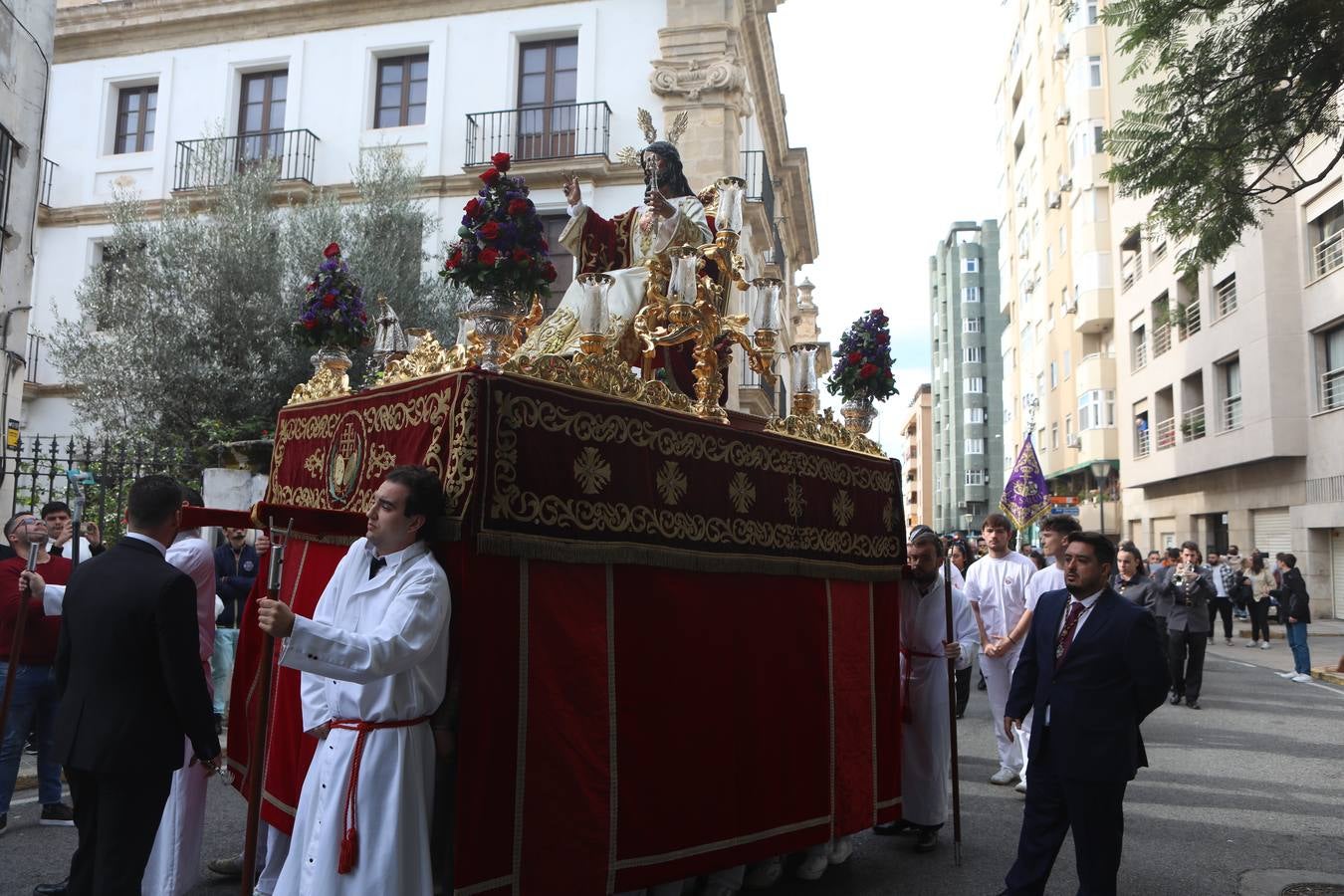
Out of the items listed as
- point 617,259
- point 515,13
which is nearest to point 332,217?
point 515,13

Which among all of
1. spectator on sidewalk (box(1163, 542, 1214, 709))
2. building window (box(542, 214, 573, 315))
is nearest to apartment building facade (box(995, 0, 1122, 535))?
spectator on sidewalk (box(1163, 542, 1214, 709))

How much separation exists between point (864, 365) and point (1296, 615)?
1080 centimetres

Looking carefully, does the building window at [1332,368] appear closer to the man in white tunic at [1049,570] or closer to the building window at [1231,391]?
the building window at [1231,391]

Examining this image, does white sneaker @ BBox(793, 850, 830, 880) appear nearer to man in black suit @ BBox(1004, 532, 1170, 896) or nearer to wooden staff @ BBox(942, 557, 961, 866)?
wooden staff @ BBox(942, 557, 961, 866)

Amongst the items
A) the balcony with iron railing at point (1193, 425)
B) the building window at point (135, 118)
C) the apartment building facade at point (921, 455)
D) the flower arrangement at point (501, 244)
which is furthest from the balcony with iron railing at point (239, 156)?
the apartment building facade at point (921, 455)

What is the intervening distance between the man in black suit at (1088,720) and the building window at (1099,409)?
31214 mm

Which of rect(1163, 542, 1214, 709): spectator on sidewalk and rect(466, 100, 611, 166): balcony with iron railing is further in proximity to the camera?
rect(466, 100, 611, 166): balcony with iron railing

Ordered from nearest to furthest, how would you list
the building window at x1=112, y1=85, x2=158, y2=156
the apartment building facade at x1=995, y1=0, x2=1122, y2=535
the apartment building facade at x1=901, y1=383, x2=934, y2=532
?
the building window at x1=112, y1=85, x2=158, y2=156 → the apartment building facade at x1=995, y1=0, x2=1122, y2=535 → the apartment building facade at x1=901, y1=383, x2=934, y2=532

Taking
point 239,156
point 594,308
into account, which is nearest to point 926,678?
point 594,308

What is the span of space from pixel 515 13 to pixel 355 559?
17.1 metres

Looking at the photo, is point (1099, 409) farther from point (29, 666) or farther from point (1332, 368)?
point (29, 666)

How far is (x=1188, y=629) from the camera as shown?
11.5m

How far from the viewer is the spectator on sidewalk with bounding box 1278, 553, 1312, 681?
1361cm

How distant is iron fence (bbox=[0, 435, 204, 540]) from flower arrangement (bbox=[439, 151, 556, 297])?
5.78 metres
